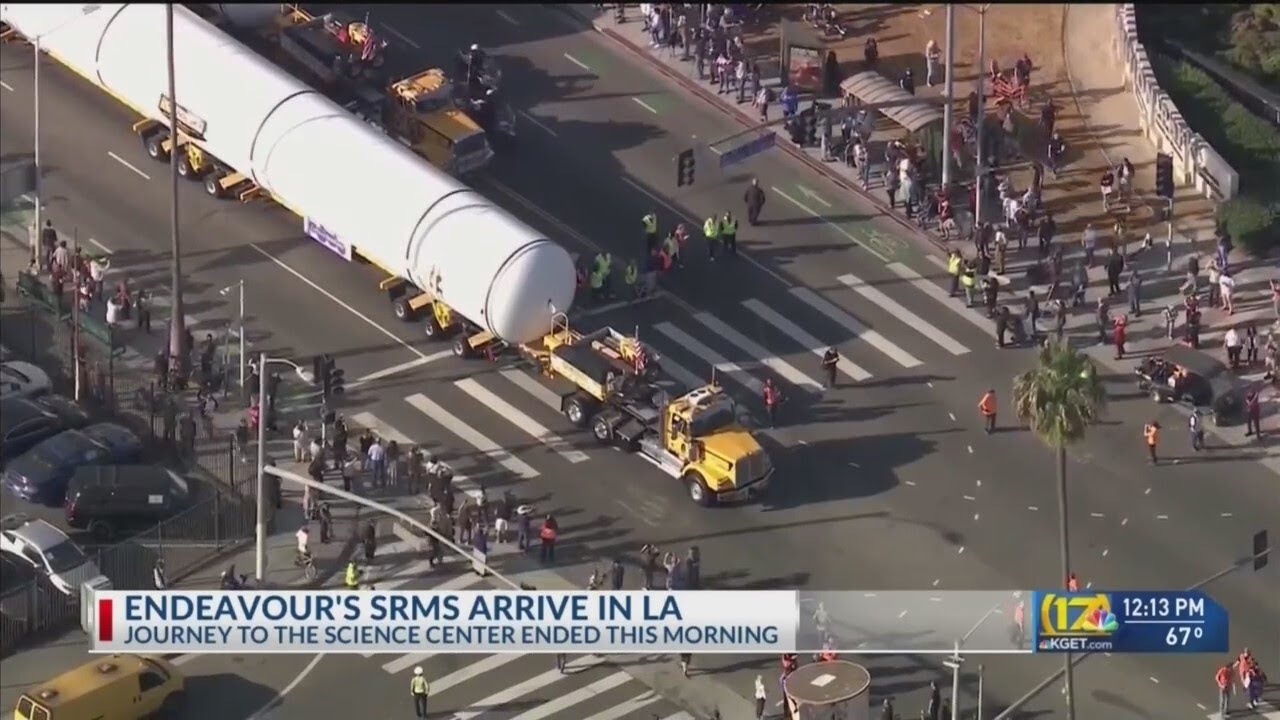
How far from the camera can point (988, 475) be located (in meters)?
95.1

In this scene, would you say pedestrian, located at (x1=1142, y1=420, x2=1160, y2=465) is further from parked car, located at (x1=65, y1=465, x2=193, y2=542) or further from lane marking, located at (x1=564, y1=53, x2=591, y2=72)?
parked car, located at (x1=65, y1=465, x2=193, y2=542)

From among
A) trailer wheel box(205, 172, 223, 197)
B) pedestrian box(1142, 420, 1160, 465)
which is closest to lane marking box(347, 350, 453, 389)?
trailer wheel box(205, 172, 223, 197)

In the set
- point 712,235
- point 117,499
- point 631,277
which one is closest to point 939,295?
point 712,235

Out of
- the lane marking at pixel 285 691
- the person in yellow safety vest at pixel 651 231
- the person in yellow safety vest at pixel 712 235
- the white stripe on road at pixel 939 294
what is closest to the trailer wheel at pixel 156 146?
the person in yellow safety vest at pixel 651 231

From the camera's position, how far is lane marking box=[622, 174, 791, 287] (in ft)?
338

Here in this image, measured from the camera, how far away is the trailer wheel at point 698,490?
308ft

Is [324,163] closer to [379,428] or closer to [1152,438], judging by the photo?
[379,428]

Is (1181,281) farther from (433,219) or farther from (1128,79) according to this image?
(433,219)

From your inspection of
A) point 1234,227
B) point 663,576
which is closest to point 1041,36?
point 1234,227

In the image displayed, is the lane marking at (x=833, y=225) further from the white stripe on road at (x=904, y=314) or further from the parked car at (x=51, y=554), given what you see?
the parked car at (x=51, y=554)

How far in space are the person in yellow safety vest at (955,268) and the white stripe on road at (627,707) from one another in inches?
782

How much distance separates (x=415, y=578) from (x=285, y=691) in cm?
511

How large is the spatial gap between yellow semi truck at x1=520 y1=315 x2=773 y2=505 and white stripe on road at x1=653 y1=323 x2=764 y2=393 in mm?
1546

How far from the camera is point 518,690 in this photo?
288ft
